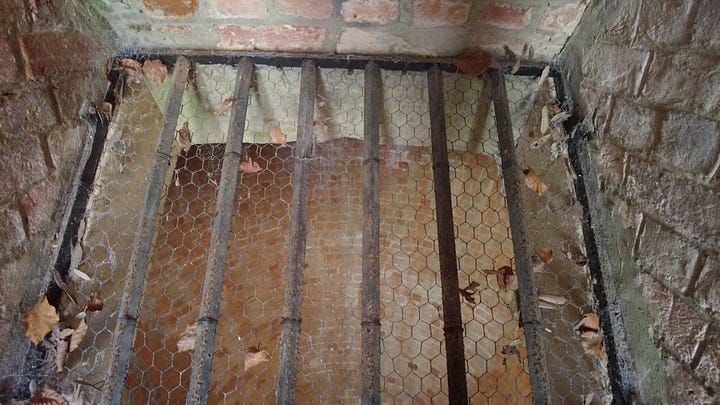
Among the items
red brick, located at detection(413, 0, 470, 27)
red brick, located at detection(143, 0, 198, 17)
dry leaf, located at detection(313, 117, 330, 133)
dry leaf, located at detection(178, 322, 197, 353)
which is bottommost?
dry leaf, located at detection(178, 322, 197, 353)

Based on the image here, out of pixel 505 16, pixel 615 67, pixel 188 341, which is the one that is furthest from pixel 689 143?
pixel 188 341

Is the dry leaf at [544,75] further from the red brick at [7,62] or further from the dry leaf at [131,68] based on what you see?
the red brick at [7,62]

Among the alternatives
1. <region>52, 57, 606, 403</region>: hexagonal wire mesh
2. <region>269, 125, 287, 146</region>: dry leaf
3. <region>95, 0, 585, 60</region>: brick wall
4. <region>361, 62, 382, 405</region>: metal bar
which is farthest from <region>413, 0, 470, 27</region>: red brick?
<region>52, 57, 606, 403</region>: hexagonal wire mesh

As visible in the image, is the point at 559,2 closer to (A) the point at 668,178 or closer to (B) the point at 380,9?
(B) the point at 380,9

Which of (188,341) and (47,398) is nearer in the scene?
(47,398)

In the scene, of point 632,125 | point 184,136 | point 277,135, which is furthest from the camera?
point 277,135

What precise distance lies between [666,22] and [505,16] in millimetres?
691

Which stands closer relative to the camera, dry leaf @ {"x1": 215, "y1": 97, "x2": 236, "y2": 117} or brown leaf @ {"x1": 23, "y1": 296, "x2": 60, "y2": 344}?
brown leaf @ {"x1": 23, "y1": 296, "x2": 60, "y2": 344}

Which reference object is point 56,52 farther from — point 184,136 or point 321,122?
point 321,122

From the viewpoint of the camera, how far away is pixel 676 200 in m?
1.49

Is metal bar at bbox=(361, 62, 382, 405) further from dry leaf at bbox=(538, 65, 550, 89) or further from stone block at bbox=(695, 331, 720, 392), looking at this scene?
stone block at bbox=(695, 331, 720, 392)

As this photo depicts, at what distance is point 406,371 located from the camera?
3971 millimetres

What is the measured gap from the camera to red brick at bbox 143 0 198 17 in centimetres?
210

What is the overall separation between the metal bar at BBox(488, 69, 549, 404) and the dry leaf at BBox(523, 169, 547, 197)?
0.98 ft
